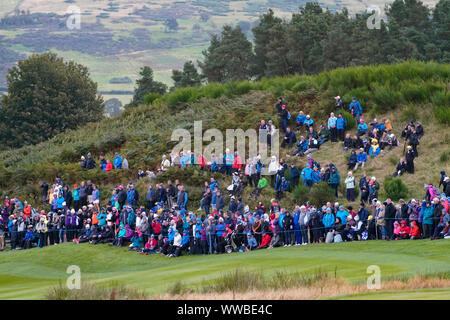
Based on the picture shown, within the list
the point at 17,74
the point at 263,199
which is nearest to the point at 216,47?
the point at 17,74

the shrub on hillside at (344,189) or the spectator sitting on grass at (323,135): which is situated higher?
the spectator sitting on grass at (323,135)

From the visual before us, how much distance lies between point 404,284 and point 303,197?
21.9 meters

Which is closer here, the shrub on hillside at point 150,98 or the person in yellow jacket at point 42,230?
the person in yellow jacket at point 42,230

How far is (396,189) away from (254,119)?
17.7 meters

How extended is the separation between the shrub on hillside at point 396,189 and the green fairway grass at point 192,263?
31.3 feet

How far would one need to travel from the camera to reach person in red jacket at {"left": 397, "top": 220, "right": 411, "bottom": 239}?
31472mm

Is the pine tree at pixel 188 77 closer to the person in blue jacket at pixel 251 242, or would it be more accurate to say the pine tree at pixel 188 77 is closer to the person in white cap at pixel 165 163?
the person in white cap at pixel 165 163

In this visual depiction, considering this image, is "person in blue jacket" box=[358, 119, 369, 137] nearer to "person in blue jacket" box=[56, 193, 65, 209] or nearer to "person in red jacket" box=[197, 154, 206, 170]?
"person in red jacket" box=[197, 154, 206, 170]

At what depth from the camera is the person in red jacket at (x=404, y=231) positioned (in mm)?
31472

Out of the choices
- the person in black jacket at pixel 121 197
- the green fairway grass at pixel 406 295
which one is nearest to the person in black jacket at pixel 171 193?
the person in black jacket at pixel 121 197

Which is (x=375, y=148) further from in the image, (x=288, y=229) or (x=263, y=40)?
(x=263, y=40)

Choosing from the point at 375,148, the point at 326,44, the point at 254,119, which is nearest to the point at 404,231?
the point at 375,148
